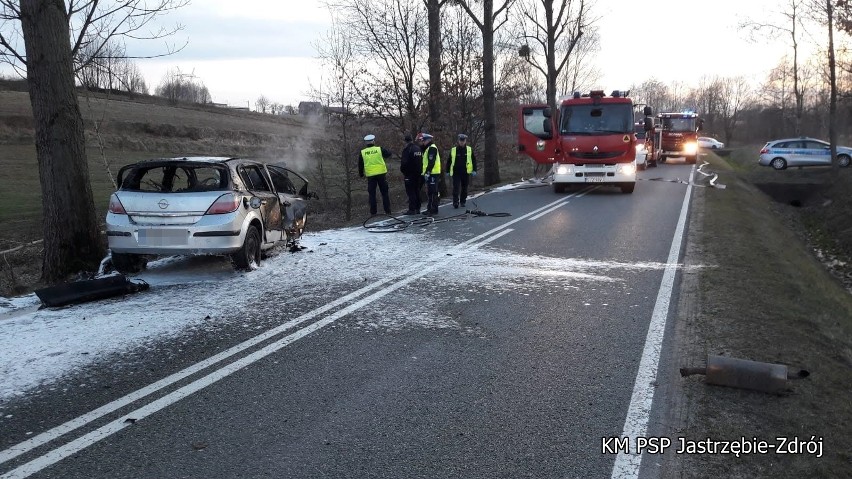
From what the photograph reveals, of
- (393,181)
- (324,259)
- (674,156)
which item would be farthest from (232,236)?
(674,156)

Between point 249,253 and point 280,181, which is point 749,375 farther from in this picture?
point 280,181

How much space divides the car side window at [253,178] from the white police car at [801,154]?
104ft

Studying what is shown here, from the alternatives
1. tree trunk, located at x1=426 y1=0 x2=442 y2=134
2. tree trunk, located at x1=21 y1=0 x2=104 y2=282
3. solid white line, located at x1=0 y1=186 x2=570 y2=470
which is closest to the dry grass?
solid white line, located at x1=0 y1=186 x2=570 y2=470

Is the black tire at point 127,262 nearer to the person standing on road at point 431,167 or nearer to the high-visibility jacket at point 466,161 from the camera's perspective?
the person standing on road at point 431,167

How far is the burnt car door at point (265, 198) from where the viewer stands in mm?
8664

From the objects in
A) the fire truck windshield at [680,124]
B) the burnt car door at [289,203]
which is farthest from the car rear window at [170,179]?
the fire truck windshield at [680,124]

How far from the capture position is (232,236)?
25.6 feet

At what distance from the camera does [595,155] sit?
1772 cm

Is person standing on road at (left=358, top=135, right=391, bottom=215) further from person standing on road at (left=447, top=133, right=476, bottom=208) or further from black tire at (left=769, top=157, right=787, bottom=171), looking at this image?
black tire at (left=769, top=157, right=787, bottom=171)

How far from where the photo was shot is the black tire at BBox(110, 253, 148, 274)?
809 centimetres

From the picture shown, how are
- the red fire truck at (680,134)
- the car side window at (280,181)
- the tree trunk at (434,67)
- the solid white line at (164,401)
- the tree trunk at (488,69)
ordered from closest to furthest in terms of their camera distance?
the solid white line at (164,401) < the car side window at (280,181) < the tree trunk at (434,67) < the tree trunk at (488,69) < the red fire truck at (680,134)

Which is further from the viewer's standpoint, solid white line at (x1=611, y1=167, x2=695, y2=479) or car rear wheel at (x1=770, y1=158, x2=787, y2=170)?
car rear wheel at (x1=770, y1=158, x2=787, y2=170)

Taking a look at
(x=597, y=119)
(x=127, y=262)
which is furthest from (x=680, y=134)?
(x=127, y=262)

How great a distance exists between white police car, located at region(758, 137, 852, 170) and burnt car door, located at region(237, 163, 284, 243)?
31.6m
